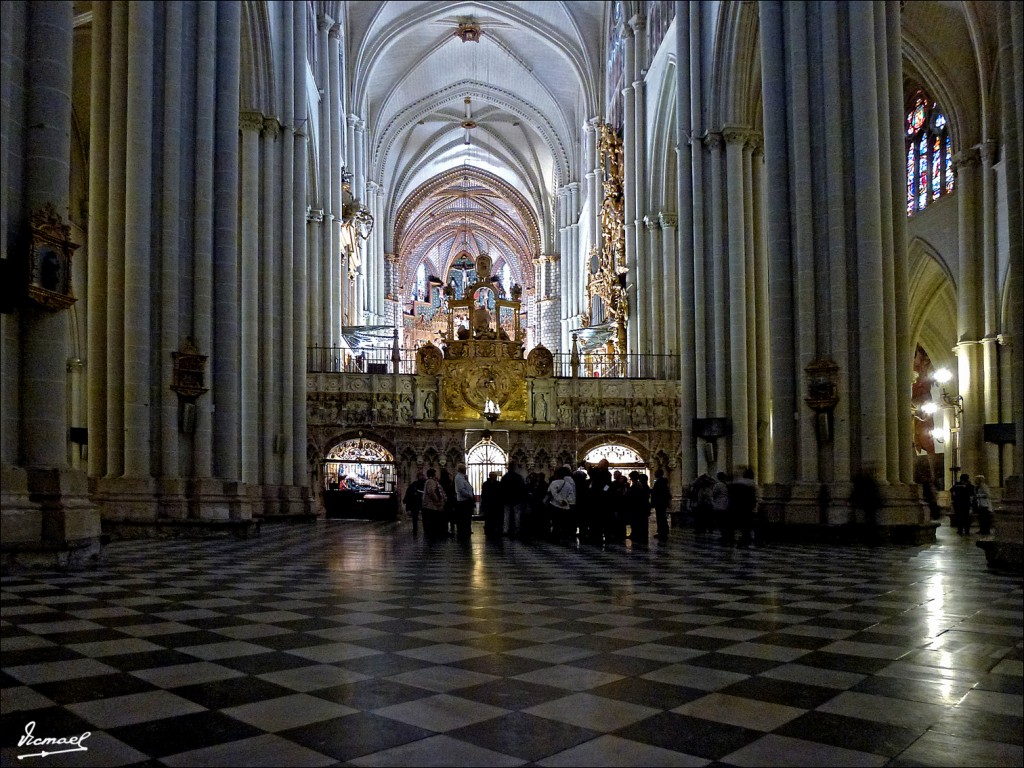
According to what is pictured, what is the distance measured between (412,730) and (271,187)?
21153 mm

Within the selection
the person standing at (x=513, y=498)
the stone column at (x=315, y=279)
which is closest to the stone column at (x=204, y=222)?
the person standing at (x=513, y=498)

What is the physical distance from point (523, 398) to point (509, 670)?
26.0 metres

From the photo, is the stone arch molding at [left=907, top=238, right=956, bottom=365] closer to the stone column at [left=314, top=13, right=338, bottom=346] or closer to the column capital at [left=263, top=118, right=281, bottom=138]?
the stone column at [left=314, top=13, right=338, bottom=346]

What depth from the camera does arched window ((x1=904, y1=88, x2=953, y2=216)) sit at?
1230 inches

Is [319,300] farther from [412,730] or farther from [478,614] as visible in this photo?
[412,730]

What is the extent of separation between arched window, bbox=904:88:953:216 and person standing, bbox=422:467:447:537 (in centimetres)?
2179

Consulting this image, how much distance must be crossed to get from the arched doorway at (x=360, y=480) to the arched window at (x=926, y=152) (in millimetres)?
19859

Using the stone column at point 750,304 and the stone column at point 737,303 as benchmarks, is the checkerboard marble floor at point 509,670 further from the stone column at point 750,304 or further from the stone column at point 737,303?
the stone column at point 750,304

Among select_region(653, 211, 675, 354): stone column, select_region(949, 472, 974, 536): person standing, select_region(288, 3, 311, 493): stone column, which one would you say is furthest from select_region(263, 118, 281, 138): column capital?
select_region(949, 472, 974, 536): person standing

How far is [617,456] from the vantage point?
31.0m

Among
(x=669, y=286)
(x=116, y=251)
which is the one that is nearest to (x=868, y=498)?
(x=116, y=251)

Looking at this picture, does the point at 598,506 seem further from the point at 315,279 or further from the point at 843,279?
the point at 315,279

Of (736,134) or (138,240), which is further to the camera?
(736,134)

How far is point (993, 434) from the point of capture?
1858cm
